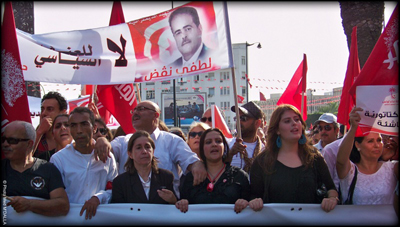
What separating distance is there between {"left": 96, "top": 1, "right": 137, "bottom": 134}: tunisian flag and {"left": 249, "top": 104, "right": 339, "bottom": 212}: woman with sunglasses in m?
2.58

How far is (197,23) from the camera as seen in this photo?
4.42m

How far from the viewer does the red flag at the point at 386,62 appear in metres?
4.02

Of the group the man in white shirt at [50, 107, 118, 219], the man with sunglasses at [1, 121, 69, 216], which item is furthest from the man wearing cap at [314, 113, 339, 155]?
the man with sunglasses at [1, 121, 69, 216]

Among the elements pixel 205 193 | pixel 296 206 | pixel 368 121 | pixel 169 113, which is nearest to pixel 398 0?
pixel 368 121

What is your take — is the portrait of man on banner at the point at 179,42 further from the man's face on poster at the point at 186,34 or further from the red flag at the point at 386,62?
the red flag at the point at 386,62

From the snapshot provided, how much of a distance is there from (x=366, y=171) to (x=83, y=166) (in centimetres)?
260

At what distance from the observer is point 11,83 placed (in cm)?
401

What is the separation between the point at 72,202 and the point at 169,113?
5023 cm

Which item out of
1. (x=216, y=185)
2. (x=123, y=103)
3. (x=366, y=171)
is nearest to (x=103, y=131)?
(x=123, y=103)

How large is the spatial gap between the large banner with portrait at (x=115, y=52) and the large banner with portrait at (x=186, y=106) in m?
47.8

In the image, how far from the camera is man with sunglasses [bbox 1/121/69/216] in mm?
3328

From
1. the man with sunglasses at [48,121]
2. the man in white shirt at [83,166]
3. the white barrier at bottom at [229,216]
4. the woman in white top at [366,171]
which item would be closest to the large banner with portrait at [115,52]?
the man with sunglasses at [48,121]

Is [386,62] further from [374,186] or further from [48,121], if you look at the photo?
[48,121]

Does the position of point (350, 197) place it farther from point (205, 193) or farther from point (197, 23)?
point (197, 23)
